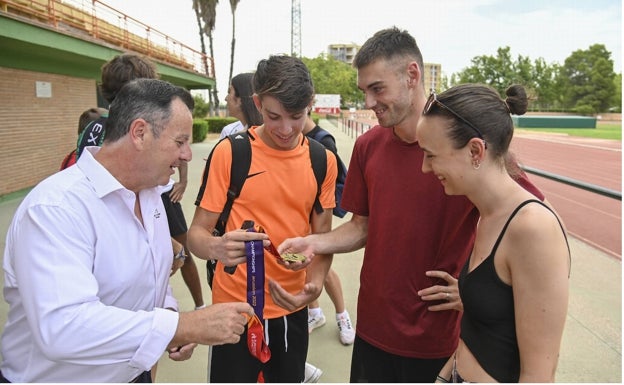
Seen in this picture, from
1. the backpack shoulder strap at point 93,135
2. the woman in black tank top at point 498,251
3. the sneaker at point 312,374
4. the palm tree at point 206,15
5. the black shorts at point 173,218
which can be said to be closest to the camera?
the woman in black tank top at point 498,251

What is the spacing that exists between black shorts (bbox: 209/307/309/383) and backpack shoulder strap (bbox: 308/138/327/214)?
0.60 metres

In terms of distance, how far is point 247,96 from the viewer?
4020 millimetres

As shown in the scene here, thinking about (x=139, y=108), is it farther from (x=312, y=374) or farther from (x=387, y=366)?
(x=312, y=374)

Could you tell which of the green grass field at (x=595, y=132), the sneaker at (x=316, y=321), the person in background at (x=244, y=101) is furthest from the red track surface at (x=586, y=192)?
the green grass field at (x=595, y=132)

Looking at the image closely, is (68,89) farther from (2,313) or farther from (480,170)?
(480,170)

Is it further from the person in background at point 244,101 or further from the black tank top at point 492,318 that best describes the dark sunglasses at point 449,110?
the person in background at point 244,101

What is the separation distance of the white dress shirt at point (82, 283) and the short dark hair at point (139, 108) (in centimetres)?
16

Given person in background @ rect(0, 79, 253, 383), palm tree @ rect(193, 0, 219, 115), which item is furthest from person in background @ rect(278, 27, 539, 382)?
palm tree @ rect(193, 0, 219, 115)

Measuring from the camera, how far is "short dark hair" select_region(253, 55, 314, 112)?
222cm

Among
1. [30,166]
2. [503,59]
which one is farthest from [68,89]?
[503,59]

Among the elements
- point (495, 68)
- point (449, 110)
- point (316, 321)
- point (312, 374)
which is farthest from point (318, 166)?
point (495, 68)

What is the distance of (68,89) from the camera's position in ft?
40.8

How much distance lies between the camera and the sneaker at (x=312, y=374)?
3.34m

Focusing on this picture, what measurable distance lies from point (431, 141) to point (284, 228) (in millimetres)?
1024
